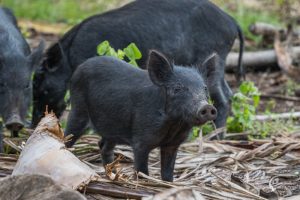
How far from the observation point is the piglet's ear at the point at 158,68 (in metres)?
5.80

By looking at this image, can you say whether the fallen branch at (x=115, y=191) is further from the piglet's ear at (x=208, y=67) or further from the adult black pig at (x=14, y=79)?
the adult black pig at (x=14, y=79)

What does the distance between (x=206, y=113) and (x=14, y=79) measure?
2873mm

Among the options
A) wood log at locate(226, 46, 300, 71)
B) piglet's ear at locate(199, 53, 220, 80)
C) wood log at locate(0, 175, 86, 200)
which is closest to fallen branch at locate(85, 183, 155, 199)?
wood log at locate(0, 175, 86, 200)

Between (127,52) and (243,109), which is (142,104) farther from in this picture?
(243,109)

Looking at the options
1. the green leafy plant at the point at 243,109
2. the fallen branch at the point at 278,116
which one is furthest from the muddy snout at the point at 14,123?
the fallen branch at the point at 278,116

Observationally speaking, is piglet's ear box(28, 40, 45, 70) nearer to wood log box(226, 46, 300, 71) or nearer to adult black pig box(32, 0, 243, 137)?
adult black pig box(32, 0, 243, 137)

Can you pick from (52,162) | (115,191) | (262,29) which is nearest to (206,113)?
(115,191)

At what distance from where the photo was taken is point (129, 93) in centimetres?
621

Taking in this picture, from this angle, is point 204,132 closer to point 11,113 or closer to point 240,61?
point 240,61

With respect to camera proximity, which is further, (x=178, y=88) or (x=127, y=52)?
(x=127, y=52)

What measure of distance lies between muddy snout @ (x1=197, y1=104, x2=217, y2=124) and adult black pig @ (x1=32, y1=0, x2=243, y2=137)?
3287mm

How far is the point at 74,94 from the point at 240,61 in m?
2.96

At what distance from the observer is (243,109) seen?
28.9 ft

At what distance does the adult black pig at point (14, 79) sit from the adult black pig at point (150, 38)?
835mm
